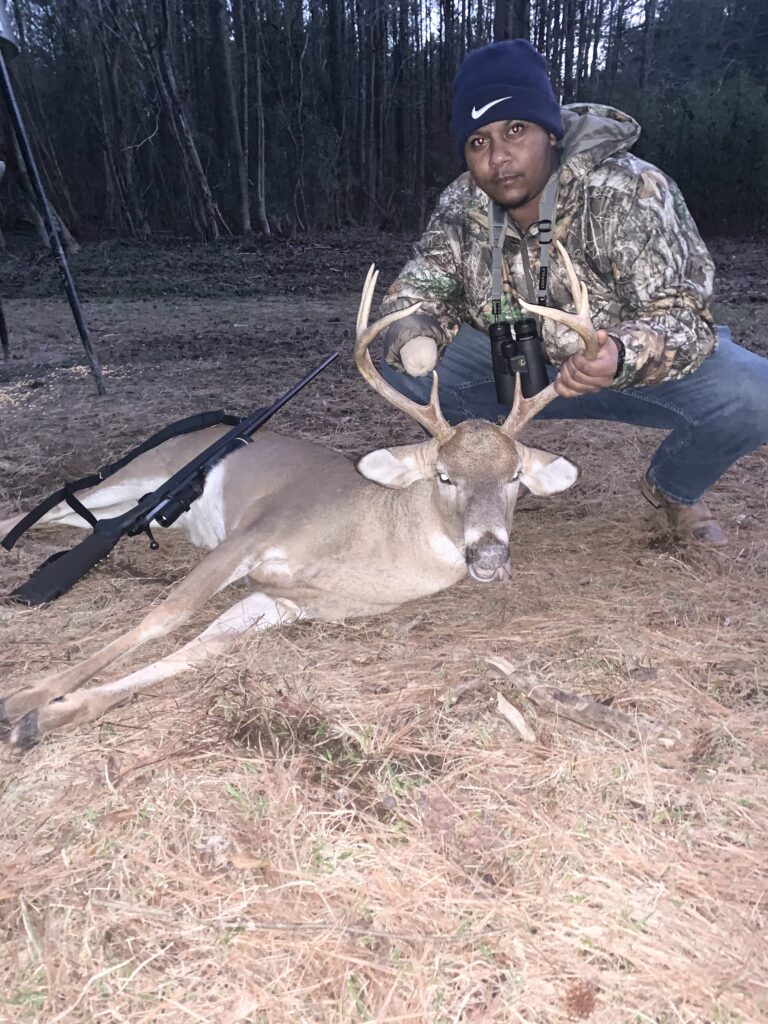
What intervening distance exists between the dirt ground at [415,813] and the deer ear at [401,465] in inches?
21.8

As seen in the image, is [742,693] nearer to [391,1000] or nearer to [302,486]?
[391,1000]

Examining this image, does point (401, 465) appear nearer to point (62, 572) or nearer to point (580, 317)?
point (580, 317)

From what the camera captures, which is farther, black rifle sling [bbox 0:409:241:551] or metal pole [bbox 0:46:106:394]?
metal pole [bbox 0:46:106:394]

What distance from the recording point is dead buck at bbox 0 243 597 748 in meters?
2.96

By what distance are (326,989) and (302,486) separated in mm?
2485

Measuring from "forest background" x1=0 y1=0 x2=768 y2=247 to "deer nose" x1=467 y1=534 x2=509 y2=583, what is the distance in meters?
17.0

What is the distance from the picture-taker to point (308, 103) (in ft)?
74.6

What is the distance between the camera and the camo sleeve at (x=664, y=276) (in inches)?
133

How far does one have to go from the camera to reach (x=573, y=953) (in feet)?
5.62

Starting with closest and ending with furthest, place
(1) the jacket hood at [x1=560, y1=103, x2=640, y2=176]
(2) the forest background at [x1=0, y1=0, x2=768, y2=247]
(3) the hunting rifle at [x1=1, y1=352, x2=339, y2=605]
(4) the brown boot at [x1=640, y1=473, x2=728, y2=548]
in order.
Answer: (3) the hunting rifle at [x1=1, y1=352, x2=339, y2=605] < (1) the jacket hood at [x1=560, y1=103, x2=640, y2=176] < (4) the brown boot at [x1=640, y1=473, x2=728, y2=548] < (2) the forest background at [x1=0, y1=0, x2=768, y2=247]

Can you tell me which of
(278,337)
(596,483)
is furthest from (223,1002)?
(278,337)

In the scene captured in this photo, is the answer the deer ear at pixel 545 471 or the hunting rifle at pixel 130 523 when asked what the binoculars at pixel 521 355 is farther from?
the hunting rifle at pixel 130 523

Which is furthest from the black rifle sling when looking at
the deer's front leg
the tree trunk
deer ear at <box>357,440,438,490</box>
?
the tree trunk

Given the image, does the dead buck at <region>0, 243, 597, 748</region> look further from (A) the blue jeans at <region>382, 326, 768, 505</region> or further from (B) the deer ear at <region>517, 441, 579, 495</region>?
(A) the blue jeans at <region>382, 326, 768, 505</region>
